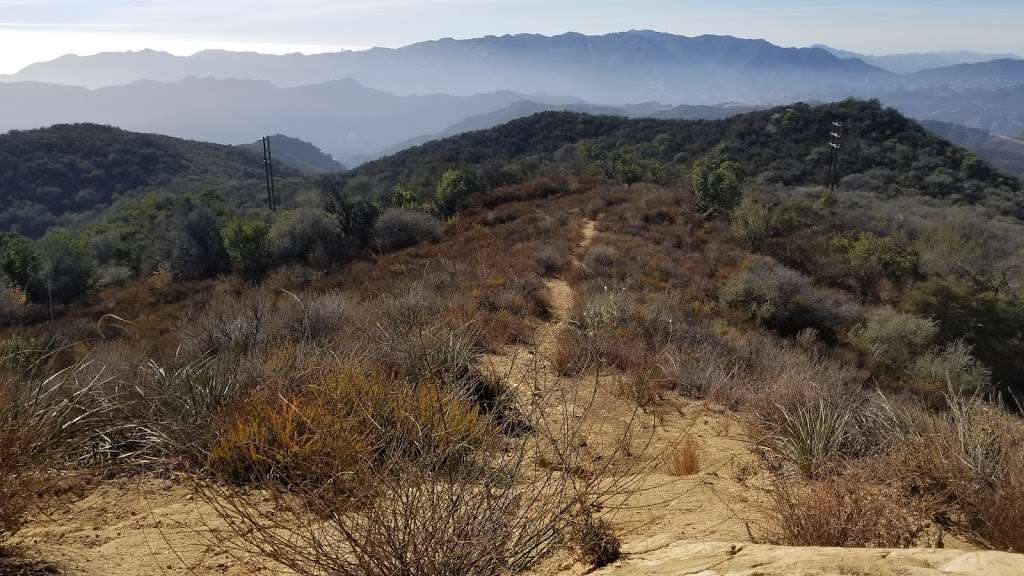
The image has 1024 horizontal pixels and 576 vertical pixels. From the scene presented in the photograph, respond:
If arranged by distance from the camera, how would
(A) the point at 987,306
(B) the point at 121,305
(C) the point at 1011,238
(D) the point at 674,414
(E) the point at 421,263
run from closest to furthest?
1. (D) the point at 674,414
2. (A) the point at 987,306
3. (E) the point at 421,263
4. (B) the point at 121,305
5. (C) the point at 1011,238

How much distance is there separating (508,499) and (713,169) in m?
20.8

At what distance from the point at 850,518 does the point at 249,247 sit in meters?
20.8

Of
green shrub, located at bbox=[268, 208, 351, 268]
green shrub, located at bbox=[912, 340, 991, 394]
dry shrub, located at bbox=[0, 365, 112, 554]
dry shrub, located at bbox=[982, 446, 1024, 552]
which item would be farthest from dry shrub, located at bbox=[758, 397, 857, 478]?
green shrub, located at bbox=[268, 208, 351, 268]

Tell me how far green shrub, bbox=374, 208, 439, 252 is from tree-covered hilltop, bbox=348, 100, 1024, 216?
420 inches

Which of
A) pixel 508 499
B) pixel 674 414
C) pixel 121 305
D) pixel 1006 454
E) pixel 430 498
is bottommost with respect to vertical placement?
pixel 121 305

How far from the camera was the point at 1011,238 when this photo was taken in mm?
22469

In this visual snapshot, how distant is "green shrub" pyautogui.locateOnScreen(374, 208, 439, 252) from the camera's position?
19.0 m

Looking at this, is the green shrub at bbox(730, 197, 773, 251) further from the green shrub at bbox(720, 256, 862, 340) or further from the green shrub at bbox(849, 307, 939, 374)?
the green shrub at bbox(849, 307, 939, 374)

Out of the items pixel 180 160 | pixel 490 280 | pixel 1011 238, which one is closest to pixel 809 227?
pixel 1011 238

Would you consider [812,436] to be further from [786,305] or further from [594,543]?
[786,305]

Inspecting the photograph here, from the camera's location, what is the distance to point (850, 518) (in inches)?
97.3

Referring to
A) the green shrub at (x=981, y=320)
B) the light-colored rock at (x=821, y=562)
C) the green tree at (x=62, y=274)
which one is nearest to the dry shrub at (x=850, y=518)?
the light-colored rock at (x=821, y=562)

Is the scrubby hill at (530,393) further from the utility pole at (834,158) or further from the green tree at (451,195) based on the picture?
the utility pole at (834,158)

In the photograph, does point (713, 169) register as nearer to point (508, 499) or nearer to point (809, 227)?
point (809, 227)
